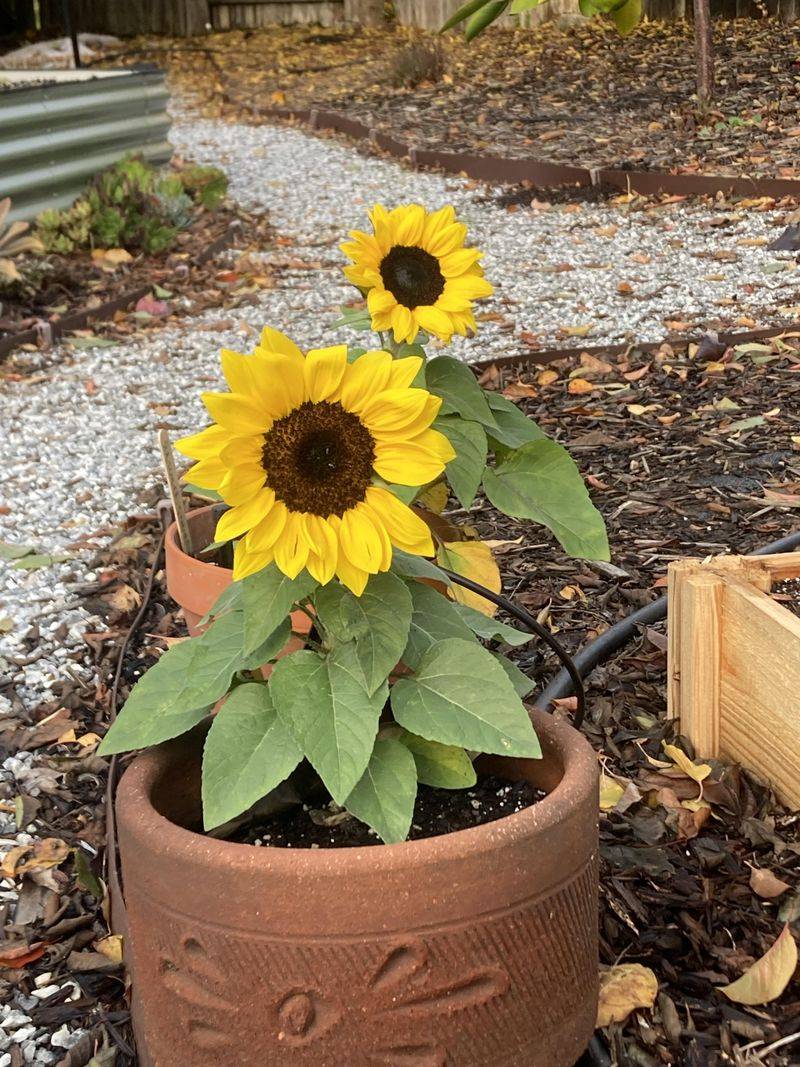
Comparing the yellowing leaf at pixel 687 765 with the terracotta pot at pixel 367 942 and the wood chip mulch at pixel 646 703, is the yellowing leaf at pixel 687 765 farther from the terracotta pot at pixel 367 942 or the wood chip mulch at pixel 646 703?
the terracotta pot at pixel 367 942

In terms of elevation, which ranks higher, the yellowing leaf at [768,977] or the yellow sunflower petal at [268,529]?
the yellow sunflower petal at [268,529]

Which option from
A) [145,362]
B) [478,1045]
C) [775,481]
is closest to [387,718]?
[478,1045]

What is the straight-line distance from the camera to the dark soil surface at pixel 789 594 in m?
2.26

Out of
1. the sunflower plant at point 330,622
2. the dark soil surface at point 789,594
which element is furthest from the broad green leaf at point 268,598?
the dark soil surface at point 789,594

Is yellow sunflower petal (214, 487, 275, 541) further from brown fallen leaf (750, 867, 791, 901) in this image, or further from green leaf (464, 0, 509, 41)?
brown fallen leaf (750, 867, 791, 901)

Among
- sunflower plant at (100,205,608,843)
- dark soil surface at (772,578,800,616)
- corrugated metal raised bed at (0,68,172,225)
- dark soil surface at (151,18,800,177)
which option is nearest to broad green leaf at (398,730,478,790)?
sunflower plant at (100,205,608,843)

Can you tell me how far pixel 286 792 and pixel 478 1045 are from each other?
374mm

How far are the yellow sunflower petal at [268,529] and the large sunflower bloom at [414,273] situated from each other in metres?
0.50

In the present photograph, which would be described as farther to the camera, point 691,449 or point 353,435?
point 691,449

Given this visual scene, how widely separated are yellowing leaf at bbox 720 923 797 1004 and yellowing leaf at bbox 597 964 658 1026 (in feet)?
0.32

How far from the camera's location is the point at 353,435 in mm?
1257

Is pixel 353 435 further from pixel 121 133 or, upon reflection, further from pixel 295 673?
pixel 121 133

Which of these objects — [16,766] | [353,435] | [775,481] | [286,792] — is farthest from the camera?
[775,481]

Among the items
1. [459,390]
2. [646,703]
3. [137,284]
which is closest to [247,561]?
[459,390]
